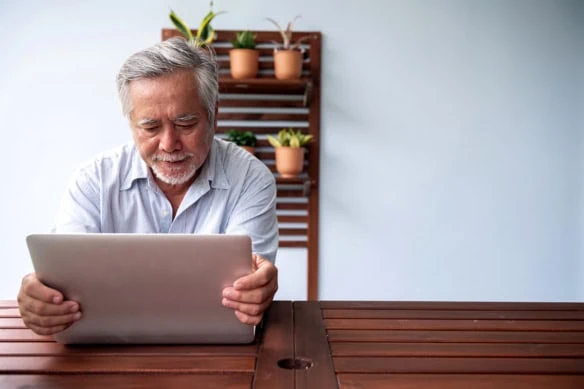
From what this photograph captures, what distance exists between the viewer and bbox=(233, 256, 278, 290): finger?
0.95 meters

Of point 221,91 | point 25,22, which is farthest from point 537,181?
point 25,22

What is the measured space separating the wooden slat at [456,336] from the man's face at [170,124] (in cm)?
66

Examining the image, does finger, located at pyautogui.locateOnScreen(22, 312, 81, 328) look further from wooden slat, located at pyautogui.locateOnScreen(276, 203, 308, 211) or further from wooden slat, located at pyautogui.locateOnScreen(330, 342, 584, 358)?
wooden slat, located at pyautogui.locateOnScreen(276, 203, 308, 211)

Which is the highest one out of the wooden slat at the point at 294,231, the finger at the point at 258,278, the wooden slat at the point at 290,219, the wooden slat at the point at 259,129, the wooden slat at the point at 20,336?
the wooden slat at the point at 259,129

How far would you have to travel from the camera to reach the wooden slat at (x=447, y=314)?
120 centimetres

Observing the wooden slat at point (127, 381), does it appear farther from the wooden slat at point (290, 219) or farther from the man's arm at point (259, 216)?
the wooden slat at point (290, 219)

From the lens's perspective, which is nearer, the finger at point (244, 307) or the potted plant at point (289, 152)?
the finger at point (244, 307)

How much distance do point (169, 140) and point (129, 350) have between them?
2.04ft

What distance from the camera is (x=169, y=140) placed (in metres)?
1.43

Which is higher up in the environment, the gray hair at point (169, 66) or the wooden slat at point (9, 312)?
the gray hair at point (169, 66)

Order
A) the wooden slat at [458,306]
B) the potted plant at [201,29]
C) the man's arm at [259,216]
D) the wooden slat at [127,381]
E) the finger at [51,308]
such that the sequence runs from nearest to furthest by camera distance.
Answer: the wooden slat at [127,381]
the finger at [51,308]
the wooden slat at [458,306]
the man's arm at [259,216]
the potted plant at [201,29]

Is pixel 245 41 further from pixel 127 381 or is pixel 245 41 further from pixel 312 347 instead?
pixel 127 381

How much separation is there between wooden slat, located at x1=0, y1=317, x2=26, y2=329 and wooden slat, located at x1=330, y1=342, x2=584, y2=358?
65 cm

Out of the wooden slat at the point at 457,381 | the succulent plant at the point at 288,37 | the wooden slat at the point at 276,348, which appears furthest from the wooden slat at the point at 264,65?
the wooden slat at the point at 457,381
